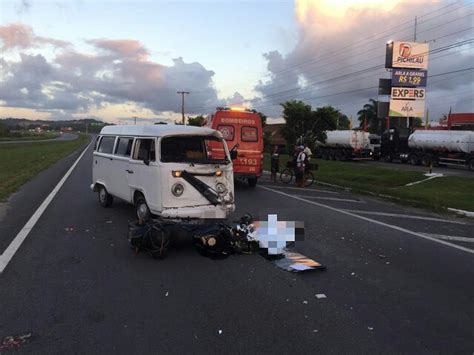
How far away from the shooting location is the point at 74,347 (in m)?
3.93

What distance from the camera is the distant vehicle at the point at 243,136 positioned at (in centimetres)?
1619

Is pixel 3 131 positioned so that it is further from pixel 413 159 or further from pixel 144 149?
pixel 144 149

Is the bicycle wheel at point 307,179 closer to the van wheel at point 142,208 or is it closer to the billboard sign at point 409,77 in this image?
the van wheel at point 142,208

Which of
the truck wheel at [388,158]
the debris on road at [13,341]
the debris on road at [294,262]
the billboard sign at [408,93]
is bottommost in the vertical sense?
the truck wheel at [388,158]

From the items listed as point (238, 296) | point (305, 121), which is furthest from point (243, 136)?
point (305, 121)

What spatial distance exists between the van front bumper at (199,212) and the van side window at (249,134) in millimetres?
8310

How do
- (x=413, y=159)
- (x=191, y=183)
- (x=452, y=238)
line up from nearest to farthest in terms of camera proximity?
1. (x=191, y=183)
2. (x=452, y=238)
3. (x=413, y=159)

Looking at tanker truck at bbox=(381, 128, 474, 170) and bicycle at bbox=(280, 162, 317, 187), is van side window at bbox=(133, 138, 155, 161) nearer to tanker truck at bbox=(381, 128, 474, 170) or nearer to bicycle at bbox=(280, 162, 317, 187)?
bicycle at bbox=(280, 162, 317, 187)

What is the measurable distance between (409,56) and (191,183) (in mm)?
45613

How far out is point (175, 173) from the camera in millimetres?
7945

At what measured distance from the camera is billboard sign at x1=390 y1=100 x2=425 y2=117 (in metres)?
46.9

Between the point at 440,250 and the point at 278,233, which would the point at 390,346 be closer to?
the point at 278,233

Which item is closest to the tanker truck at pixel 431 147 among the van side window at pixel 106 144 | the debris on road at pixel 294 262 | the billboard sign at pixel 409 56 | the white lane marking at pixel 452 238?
the billboard sign at pixel 409 56

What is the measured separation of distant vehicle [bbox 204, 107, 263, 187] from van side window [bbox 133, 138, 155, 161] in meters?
7.20
